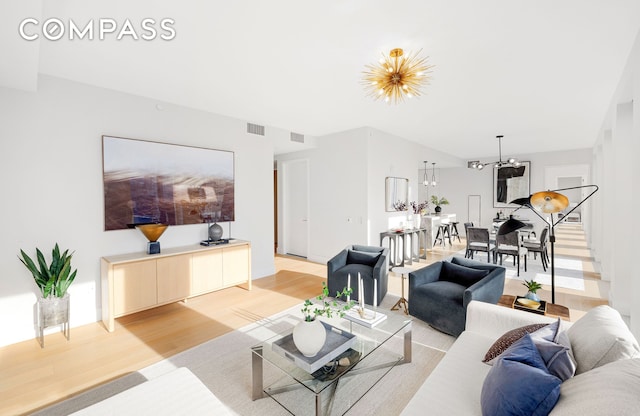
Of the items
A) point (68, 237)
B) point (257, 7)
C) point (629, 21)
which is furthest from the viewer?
point (68, 237)

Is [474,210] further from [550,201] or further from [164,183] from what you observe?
[164,183]

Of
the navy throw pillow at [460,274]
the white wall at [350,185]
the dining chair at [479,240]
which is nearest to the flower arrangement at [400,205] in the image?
the white wall at [350,185]

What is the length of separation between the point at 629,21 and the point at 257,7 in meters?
2.96

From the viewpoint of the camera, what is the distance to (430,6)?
6.91 ft

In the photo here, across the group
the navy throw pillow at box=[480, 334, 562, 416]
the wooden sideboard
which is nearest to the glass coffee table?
the navy throw pillow at box=[480, 334, 562, 416]

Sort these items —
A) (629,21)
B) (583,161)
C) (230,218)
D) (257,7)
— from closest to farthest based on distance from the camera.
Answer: (257,7) < (629,21) < (230,218) < (583,161)

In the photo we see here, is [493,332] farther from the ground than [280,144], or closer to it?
closer to it

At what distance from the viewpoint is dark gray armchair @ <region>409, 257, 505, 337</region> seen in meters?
2.90

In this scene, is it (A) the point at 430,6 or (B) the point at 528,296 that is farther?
(B) the point at 528,296

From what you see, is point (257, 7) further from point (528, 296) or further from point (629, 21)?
point (528, 296)

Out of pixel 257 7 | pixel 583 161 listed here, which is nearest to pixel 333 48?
pixel 257 7

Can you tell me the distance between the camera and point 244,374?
2.41m

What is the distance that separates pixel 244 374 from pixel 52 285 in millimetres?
2332

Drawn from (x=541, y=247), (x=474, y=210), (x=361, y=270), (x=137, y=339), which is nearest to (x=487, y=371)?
(x=361, y=270)
